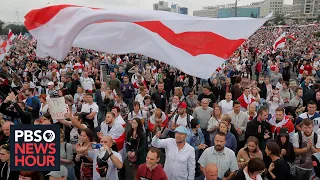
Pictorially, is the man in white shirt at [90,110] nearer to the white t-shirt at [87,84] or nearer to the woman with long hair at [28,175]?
the white t-shirt at [87,84]

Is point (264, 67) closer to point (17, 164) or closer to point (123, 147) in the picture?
point (123, 147)

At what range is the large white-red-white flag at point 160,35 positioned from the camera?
3.55 meters

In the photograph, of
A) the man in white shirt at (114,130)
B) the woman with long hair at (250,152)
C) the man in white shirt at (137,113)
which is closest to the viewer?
the woman with long hair at (250,152)

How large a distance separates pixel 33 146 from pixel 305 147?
3.69m

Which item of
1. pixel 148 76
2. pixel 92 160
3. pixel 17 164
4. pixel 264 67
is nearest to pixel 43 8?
pixel 92 160

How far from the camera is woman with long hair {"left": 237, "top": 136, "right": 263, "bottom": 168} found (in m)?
4.00

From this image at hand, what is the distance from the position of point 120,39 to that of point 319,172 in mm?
2990

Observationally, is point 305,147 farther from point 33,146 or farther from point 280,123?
point 33,146

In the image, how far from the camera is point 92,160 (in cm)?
414

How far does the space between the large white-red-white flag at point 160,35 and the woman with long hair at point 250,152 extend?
1.22 metres

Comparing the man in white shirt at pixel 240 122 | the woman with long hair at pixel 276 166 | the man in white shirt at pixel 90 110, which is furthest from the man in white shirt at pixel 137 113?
the woman with long hair at pixel 276 166

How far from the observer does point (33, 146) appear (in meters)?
2.38

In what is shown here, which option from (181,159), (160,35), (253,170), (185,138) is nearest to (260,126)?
(185,138)

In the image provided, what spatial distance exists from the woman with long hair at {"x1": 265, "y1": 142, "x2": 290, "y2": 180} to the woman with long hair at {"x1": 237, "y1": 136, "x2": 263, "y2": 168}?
0.19 metres
